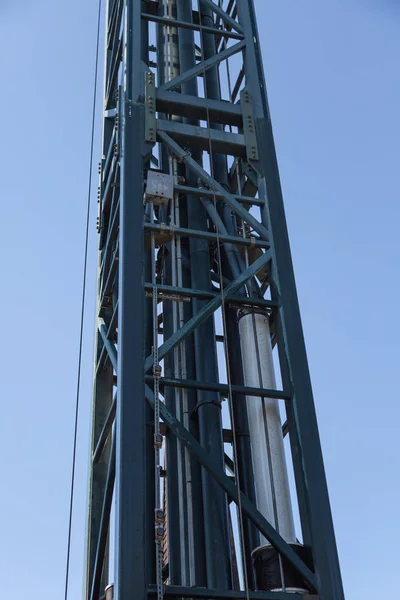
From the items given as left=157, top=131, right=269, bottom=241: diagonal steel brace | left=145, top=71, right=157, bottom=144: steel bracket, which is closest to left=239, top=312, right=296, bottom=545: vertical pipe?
left=157, top=131, right=269, bottom=241: diagonal steel brace

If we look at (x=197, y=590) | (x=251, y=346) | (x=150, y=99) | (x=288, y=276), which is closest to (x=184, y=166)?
(x=150, y=99)

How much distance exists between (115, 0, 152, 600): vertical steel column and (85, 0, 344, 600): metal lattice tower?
1 centimetres

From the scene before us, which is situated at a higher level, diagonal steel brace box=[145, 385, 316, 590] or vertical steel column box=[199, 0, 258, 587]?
vertical steel column box=[199, 0, 258, 587]

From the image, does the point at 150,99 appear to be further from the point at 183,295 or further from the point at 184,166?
the point at 183,295

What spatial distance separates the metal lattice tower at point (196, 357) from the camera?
6375 millimetres

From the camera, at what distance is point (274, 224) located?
27.7ft

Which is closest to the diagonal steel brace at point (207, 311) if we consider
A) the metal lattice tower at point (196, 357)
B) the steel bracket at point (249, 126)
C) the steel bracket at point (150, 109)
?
the metal lattice tower at point (196, 357)

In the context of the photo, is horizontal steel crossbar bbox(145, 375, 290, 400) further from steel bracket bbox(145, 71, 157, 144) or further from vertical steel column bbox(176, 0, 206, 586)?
steel bracket bbox(145, 71, 157, 144)

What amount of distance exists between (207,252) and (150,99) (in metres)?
1.84

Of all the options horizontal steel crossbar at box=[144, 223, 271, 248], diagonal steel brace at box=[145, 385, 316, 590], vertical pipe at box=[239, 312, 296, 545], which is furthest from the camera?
horizontal steel crossbar at box=[144, 223, 271, 248]

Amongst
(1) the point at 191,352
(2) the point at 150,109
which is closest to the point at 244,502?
(1) the point at 191,352

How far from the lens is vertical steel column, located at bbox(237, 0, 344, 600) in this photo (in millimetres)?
6377

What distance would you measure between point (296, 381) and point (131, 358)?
1572 mm

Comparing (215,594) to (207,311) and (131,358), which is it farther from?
(207,311)
